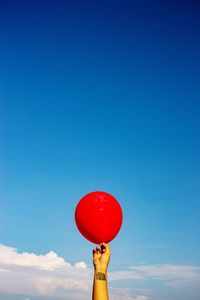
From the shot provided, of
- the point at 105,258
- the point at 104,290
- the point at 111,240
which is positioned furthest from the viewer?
the point at 111,240

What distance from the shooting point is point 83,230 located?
5.63 metres

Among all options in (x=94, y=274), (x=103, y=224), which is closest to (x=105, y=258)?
(x=94, y=274)

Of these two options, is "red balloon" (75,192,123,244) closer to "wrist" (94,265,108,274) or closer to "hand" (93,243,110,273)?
"hand" (93,243,110,273)

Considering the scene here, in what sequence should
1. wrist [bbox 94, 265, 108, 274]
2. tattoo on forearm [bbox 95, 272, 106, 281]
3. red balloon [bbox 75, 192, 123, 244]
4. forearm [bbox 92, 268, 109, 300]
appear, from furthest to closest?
red balloon [bbox 75, 192, 123, 244] → wrist [bbox 94, 265, 108, 274] → tattoo on forearm [bbox 95, 272, 106, 281] → forearm [bbox 92, 268, 109, 300]

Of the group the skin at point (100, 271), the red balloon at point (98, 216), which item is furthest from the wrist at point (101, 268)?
the red balloon at point (98, 216)

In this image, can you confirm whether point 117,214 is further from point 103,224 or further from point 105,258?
point 105,258

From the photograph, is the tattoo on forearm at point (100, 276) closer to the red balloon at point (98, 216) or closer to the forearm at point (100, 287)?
the forearm at point (100, 287)

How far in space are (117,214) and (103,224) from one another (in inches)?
13.6

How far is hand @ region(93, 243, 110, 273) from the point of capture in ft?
14.1

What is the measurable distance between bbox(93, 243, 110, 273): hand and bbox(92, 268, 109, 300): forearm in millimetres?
117

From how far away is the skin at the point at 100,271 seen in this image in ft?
13.0

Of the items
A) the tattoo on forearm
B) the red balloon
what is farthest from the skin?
the red balloon

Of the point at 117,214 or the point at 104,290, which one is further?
the point at 117,214

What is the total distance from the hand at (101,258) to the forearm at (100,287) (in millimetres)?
117
